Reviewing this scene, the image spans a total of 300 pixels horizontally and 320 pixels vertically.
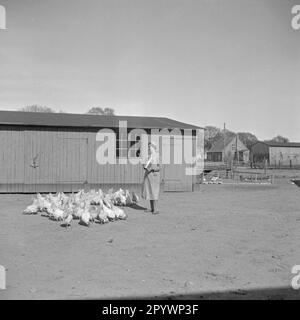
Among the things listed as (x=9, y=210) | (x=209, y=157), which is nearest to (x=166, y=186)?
(x=9, y=210)

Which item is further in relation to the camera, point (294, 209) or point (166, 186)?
point (166, 186)

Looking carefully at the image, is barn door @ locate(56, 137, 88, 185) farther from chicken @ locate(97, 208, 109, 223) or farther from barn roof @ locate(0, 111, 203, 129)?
chicken @ locate(97, 208, 109, 223)

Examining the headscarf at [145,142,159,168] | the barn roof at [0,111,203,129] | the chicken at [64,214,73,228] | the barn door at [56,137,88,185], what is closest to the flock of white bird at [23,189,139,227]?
the chicken at [64,214,73,228]

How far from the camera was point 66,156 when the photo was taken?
55.6ft

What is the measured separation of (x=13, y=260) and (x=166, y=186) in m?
12.3

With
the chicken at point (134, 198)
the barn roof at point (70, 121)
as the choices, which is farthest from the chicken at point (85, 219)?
the barn roof at point (70, 121)

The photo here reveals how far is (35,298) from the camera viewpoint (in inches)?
178

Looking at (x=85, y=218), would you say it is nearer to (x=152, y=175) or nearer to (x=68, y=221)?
(x=68, y=221)

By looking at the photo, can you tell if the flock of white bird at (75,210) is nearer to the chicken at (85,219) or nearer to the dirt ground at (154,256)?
the chicken at (85,219)

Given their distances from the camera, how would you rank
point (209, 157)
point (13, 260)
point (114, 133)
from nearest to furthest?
point (13, 260)
point (114, 133)
point (209, 157)

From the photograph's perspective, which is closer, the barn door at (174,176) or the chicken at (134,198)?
the chicken at (134,198)

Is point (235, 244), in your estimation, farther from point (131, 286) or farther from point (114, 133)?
point (114, 133)

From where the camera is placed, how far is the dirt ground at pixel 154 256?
4.87 m

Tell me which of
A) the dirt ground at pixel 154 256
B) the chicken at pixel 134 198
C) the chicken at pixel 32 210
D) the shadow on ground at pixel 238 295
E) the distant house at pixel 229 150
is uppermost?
the distant house at pixel 229 150
